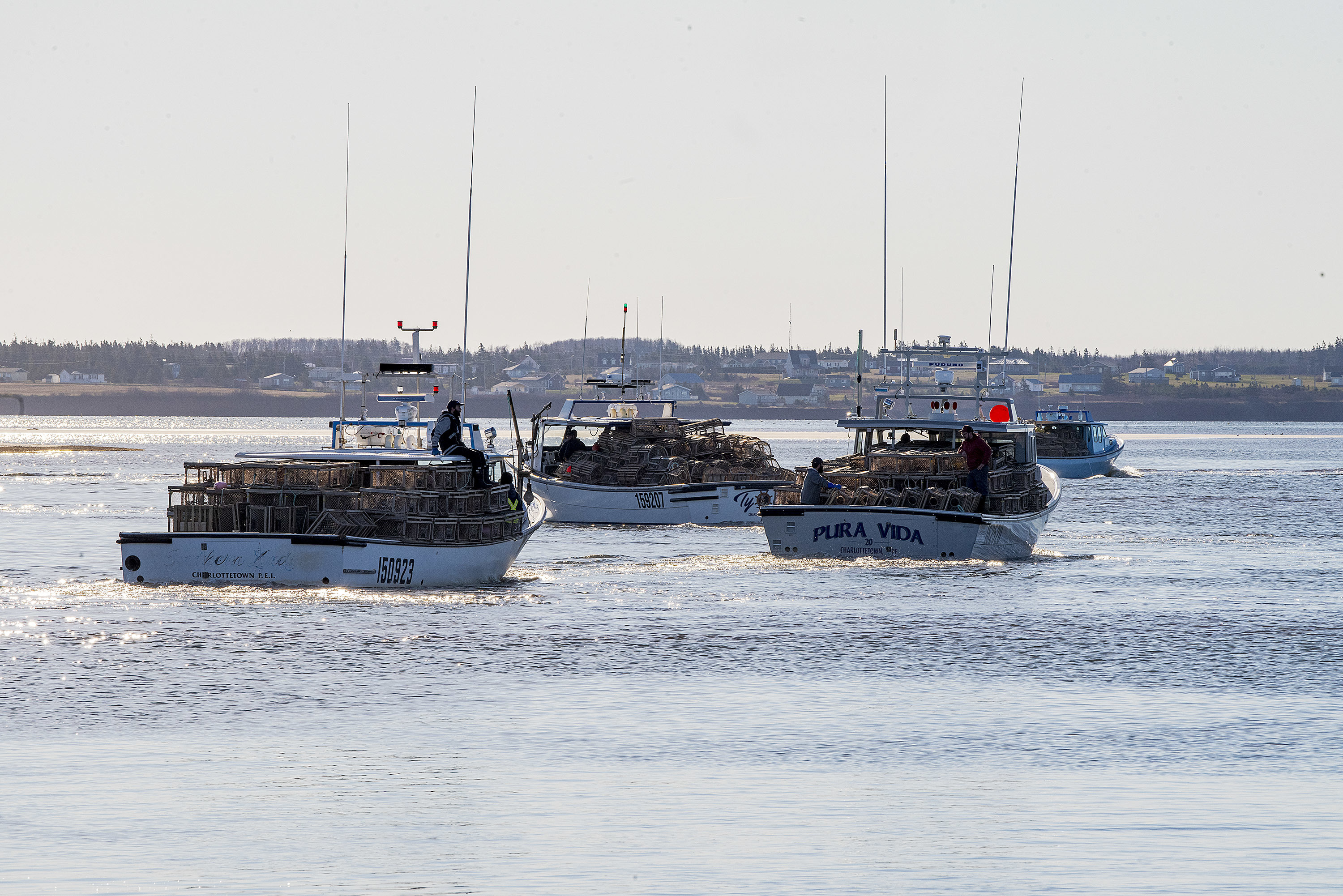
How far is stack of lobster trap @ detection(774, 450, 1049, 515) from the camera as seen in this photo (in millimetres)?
26391

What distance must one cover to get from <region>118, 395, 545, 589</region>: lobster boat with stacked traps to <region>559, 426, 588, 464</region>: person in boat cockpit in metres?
16.4

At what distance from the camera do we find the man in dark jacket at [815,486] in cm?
2645

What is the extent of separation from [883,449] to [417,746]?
59.3ft

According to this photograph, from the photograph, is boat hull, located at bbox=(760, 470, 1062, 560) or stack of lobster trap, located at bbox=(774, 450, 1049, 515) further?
stack of lobster trap, located at bbox=(774, 450, 1049, 515)

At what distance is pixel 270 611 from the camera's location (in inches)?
833

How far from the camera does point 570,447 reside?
3984 centimetres

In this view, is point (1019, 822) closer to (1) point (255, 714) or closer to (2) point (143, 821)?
(2) point (143, 821)

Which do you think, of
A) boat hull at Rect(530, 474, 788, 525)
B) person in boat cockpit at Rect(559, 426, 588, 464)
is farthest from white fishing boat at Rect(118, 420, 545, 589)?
person in boat cockpit at Rect(559, 426, 588, 464)

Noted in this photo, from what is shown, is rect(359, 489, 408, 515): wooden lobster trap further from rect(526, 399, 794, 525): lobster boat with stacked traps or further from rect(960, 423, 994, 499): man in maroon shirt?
rect(526, 399, 794, 525): lobster boat with stacked traps

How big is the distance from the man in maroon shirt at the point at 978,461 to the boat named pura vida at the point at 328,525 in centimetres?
814

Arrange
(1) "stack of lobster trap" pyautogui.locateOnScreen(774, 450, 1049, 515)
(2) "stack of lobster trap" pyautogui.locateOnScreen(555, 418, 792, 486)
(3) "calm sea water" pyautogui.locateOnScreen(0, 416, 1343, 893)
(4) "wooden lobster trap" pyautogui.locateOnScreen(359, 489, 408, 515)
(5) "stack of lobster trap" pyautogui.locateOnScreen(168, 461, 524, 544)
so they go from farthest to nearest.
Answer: (2) "stack of lobster trap" pyautogui.locateOnScreen(555, 418, 792, 486)
(1) "stack of lobster trap" pyautogui.locateOnScreen(774, 450, 1049, 515)
(4) "wooden lobster trap" pyautogui.locateOnScreen(359, 489, 408, 515)
(5) "stack of lobster trap" pyautogui.locateOnScreen(168, 461, 524, 544)
(3) "calm sea water" pyautogui.locateOnScreen(0, 416, 1343, 893)

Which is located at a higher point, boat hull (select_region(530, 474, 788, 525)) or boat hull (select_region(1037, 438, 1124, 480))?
boat hull (select_region(530, 474, 788, 525))

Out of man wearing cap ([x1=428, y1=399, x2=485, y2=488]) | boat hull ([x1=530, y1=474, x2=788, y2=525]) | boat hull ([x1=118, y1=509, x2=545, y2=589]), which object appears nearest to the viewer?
boat hull ([x1=118, y1=509, x2=545, y2=589])

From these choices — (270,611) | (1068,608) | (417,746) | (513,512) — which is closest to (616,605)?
(513,512)
